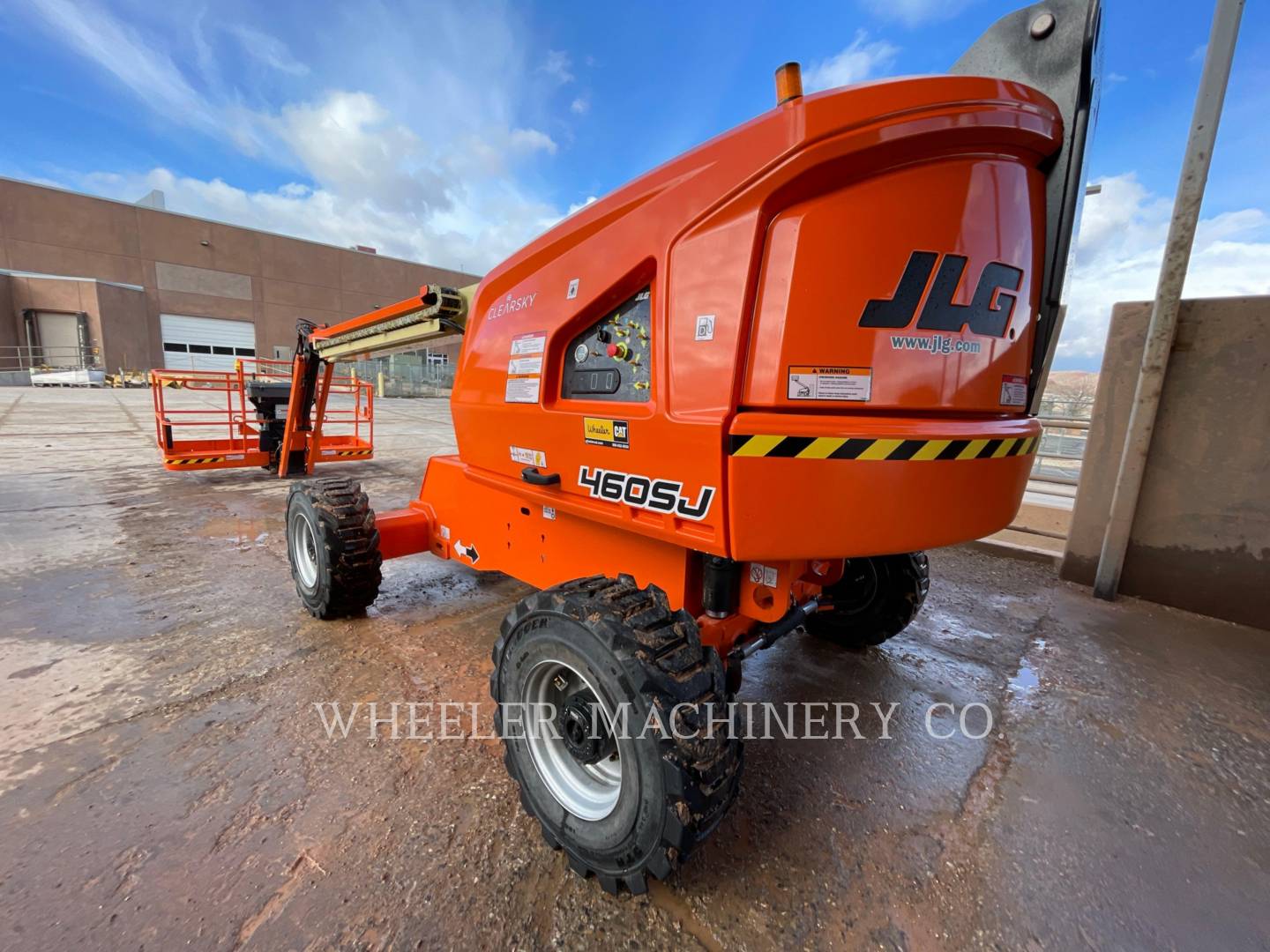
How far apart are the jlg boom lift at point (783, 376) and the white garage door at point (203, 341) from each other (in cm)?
3823

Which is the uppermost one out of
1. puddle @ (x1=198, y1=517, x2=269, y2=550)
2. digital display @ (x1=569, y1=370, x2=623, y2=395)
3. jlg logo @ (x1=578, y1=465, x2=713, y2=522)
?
digital display @ (x1=569, y1=370, x2=623, y2=395)

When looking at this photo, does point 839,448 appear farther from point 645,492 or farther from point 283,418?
point 283,418

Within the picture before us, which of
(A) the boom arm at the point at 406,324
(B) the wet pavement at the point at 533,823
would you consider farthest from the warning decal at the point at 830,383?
(A) the boom arm at the point at 406,324

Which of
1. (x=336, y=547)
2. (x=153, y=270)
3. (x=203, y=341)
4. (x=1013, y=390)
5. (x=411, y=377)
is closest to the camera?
(x=1013, y=390)

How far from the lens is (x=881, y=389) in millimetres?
1479

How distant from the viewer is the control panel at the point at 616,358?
1.84m

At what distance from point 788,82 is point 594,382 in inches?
42.6

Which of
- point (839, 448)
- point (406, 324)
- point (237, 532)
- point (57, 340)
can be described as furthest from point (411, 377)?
point (839, 448)

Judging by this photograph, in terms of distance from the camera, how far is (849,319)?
145 centimetres

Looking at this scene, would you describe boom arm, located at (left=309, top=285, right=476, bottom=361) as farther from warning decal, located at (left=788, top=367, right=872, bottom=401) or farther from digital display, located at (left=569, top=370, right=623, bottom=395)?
warning decal, located at (left=788, top=367, right=872, bottom=401)

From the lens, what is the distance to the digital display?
1950mm

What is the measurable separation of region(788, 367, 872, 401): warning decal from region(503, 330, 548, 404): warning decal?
3.64 feet

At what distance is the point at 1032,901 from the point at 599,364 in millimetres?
2232

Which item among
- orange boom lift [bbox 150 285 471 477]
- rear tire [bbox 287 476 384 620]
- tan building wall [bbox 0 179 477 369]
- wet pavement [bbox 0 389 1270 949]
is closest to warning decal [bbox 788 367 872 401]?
wet pavement [bbox 0 389 1270 949]
